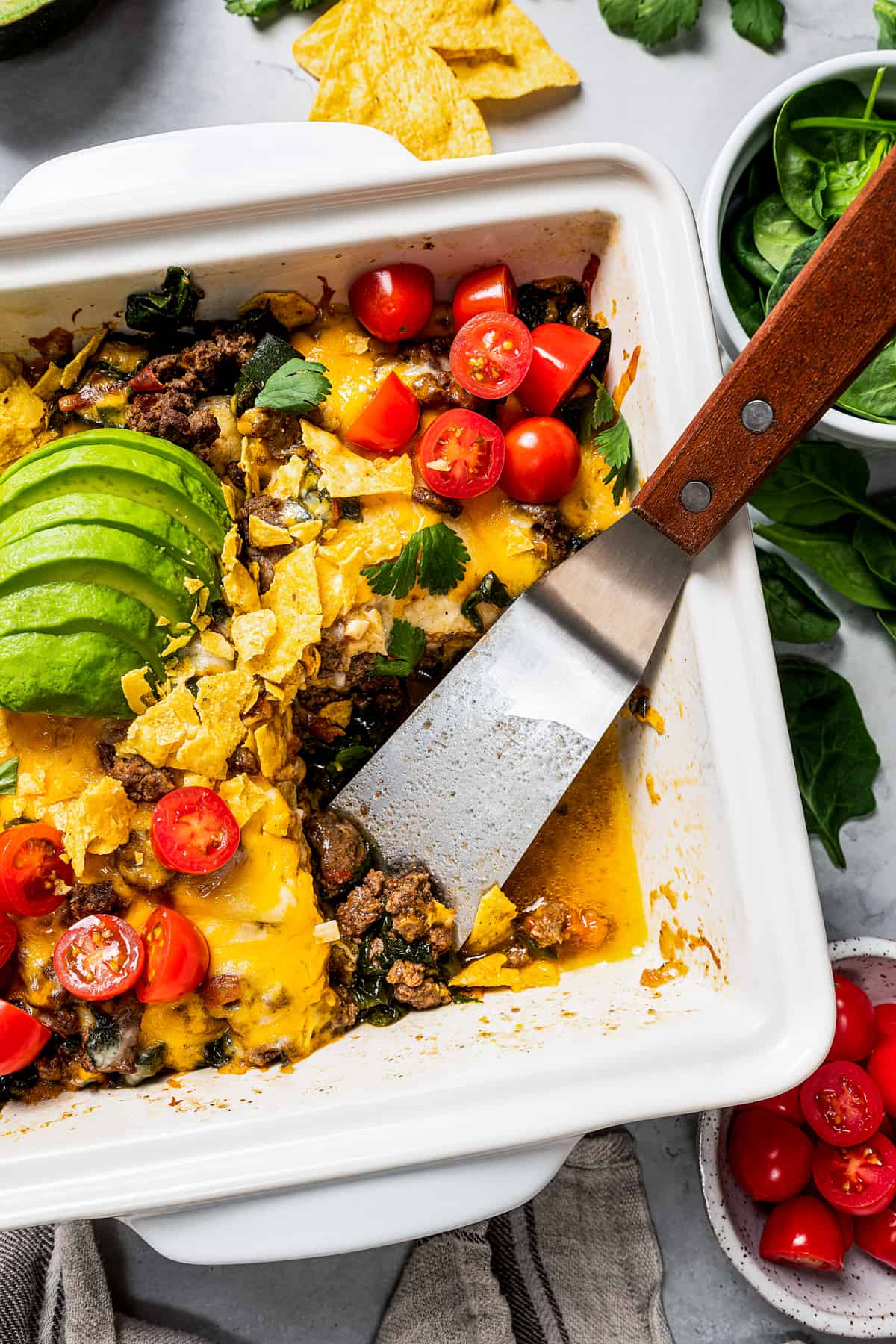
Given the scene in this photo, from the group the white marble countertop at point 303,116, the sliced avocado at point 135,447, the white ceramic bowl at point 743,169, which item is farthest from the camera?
the white marble countertop at point 303,116

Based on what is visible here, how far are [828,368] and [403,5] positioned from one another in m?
1.55

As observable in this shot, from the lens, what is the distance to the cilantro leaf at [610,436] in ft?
7.44

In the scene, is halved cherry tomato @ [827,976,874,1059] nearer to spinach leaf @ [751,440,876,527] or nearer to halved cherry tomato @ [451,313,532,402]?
spinach leaf @ [751,440,876,527]

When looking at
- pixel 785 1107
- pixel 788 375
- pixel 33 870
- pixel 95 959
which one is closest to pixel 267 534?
pixel 33 870

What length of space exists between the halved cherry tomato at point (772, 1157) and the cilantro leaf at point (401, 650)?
4.63 ft

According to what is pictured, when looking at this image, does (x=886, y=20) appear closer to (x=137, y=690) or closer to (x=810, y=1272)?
(x=137, y=690)

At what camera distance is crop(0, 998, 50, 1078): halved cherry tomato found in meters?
2.06

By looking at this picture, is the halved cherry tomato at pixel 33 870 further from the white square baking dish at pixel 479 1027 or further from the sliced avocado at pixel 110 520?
the sliced avocado at pixel 110 520

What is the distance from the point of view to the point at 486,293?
224cm

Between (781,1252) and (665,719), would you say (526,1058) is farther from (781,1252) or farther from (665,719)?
(781,1252)

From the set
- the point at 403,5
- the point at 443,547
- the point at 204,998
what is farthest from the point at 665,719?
the point at 403,5

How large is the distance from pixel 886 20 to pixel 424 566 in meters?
1.89

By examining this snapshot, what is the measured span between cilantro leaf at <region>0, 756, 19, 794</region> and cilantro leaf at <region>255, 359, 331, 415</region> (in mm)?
879

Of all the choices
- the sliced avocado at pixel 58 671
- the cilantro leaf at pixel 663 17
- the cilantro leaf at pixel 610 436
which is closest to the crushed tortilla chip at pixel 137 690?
the sliced avocado at pixel 58 671
